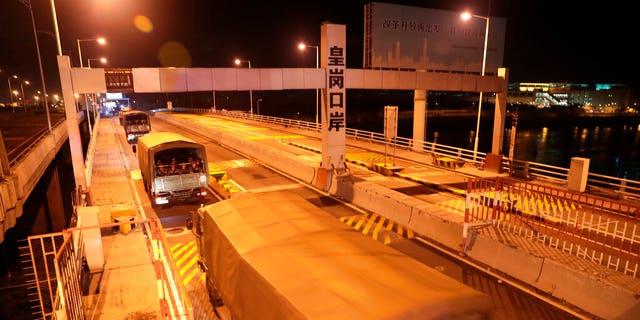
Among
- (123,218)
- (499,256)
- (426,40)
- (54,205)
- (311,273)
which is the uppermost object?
(426,40)

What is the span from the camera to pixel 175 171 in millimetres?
17859

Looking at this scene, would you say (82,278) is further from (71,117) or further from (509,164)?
(509,164)

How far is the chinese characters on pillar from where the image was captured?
2044cm

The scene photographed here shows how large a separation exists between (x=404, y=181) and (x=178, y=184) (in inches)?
487

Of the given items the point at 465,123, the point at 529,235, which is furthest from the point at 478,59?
the point at 465,123

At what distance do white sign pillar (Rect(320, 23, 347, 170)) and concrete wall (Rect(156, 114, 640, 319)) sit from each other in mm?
2225

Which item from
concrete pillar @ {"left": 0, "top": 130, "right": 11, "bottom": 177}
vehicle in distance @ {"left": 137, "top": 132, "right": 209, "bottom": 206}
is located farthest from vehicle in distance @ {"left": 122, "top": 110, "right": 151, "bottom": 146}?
vehicle in distance @ {"left": 137, "top": 132, "right": 209, "bottom": 206}

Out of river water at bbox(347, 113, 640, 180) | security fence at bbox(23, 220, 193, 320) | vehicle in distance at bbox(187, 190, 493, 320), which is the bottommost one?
river water at bbox(347, 113, 640, 180)

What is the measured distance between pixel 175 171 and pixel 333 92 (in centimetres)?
923

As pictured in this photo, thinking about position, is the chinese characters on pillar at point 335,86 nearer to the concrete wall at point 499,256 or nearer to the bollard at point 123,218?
the concrete wall at point 499,256

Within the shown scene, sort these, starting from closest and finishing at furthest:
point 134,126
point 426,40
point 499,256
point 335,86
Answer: point 499,256
point 335,86
point 426,40
point 134,126

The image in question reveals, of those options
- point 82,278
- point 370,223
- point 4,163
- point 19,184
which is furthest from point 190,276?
point 19,184

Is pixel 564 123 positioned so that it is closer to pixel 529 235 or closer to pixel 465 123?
pixel 465 123

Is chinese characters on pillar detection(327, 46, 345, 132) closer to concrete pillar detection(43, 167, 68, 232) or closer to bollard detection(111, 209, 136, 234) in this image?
bollard detection(111, 209, 136, 234)
